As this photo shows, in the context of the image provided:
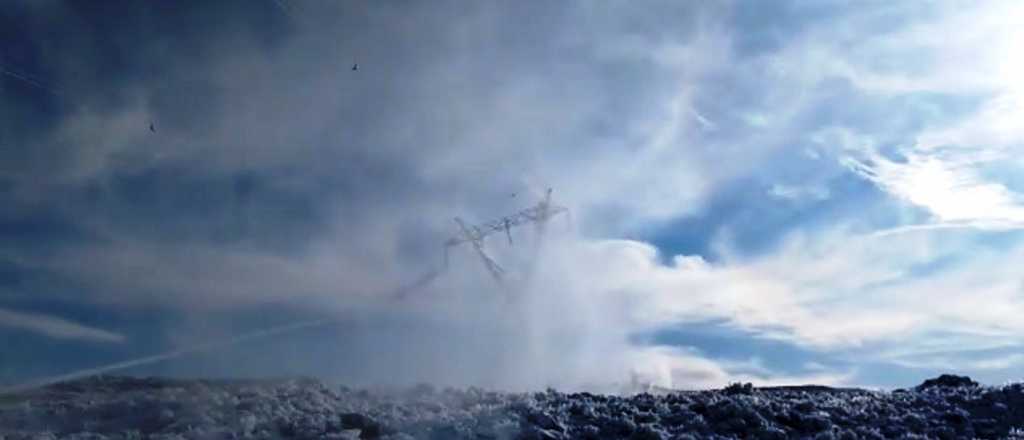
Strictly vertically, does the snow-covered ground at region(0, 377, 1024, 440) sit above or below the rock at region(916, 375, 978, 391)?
below

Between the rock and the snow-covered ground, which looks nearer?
the snow-covered ground

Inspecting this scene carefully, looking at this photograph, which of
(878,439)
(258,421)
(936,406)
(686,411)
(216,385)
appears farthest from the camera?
(216,385)

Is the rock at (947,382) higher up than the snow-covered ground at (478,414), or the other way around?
the rock at (947,382)

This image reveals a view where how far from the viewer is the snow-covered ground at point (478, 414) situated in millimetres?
24969

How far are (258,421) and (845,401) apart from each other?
17.1m

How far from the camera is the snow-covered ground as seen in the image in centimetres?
2497

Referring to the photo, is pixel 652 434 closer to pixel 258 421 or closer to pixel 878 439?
pixel 878 439

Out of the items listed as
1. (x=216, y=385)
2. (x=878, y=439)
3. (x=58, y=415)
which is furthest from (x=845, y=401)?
(x=58, y=415)

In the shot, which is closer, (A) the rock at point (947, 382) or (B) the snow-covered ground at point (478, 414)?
(B) the snow-covered ground at point (478, 414)

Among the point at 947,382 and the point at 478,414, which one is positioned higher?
the point at 947,382

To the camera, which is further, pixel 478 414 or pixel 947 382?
pixel 947 382

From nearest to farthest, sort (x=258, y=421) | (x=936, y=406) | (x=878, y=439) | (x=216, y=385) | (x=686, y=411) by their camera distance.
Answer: (x=258, y=421) → (x=878, y=439) → (x=686, y=411) → (x=936, y=406) → (x=216, y=385)

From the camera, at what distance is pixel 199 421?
2520 centimetres

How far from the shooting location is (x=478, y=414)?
26578mm
